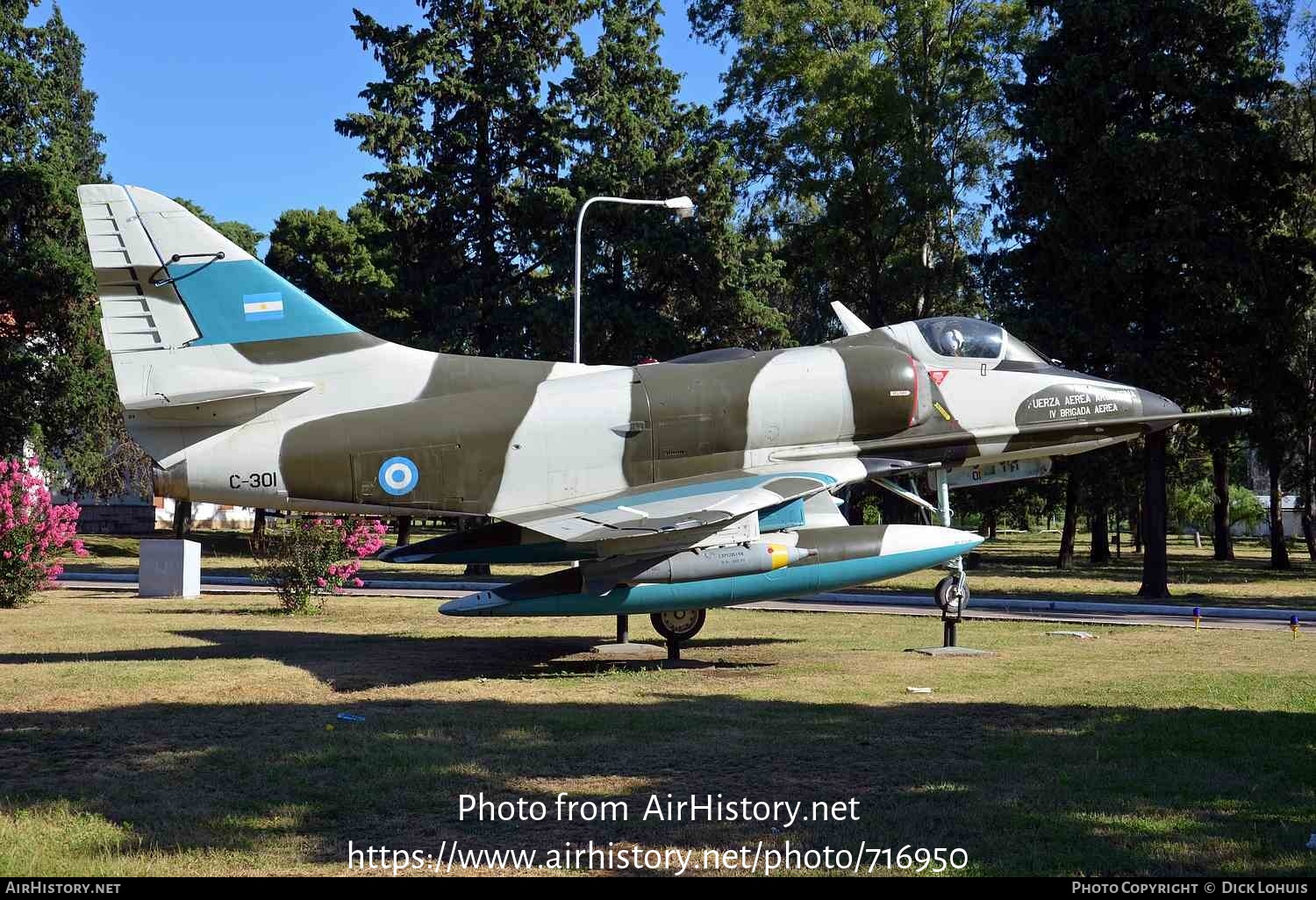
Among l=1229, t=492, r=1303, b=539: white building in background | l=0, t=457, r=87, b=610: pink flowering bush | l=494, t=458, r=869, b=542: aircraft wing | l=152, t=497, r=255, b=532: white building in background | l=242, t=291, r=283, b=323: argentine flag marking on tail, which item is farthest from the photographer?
l=1229, t=492, r=1303, b=539: white building in background

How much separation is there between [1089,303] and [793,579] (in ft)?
69.7

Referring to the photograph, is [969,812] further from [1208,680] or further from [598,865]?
[1208,680]

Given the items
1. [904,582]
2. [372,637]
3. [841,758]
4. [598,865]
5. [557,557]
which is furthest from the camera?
[904,582]

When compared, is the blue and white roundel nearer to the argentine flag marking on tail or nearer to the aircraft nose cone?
the argentine flag marking on tail

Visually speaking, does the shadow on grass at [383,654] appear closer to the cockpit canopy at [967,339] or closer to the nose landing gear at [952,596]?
the nose landing gear at [952,596]

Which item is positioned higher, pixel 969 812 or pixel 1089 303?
pixel 1089 303

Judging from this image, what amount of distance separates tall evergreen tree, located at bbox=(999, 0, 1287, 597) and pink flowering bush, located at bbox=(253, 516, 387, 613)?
64.7 feet

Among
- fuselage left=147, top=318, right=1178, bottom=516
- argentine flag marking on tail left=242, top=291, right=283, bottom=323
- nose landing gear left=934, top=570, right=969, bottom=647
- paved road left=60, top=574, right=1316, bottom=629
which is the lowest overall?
paved road left=60, top=574, right=1316, bottom=629

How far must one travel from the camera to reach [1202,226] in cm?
3094

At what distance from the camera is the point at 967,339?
16.5 metres

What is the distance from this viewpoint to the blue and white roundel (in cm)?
1444

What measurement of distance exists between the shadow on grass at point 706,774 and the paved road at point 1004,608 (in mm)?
9475

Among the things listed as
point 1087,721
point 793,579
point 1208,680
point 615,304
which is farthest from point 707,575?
point 615,304

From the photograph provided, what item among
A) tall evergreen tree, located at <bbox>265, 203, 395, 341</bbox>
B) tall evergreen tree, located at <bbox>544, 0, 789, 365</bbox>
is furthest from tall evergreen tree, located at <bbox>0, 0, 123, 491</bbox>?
tall evergreen tree, located at <bbox>544, 0, 789, 365</bbox>
